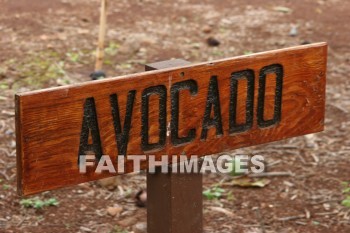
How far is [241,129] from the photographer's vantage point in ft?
8.70

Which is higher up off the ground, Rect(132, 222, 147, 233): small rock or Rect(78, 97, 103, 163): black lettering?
Rect(78, 97, 103, 163): black lettering

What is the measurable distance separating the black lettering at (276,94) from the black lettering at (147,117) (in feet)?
1.17

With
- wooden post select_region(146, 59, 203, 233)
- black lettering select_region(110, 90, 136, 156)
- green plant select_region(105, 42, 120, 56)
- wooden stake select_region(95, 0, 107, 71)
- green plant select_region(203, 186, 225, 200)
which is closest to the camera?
black lettering select_region(110, 90, 136, 156)

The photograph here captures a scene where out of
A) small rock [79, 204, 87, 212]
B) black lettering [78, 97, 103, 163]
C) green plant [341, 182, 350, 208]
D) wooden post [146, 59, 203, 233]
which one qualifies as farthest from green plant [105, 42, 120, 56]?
black lettering [78, 97, 103, 163]

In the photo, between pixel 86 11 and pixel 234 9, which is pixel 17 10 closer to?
pixel 86 11

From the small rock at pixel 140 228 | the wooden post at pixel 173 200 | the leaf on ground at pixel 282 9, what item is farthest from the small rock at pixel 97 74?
the wooden post at pixel 173 200

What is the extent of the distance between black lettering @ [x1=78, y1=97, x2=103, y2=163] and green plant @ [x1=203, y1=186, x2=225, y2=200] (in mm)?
1936

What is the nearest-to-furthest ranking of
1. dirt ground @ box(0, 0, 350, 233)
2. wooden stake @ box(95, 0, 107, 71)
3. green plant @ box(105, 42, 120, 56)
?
1. dirt ground @ box(0, 0, 350, 233)
2. wooden stake @ box(95, 0, 107, 71)
3. green plant @ box(105, 42, 120, 56)

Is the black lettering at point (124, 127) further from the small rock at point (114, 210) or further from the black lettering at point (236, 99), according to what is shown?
the small rock at point (114, 210)

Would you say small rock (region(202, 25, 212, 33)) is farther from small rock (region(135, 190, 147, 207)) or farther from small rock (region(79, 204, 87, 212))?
small rock (region(79, 204, 87, 212))

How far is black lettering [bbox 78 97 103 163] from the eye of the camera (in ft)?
7.68

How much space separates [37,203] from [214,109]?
1729mm

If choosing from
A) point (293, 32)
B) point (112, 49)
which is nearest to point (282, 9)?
point (293, 32)

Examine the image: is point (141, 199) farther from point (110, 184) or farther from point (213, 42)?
point (213, 42)
